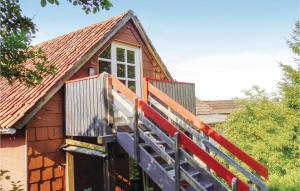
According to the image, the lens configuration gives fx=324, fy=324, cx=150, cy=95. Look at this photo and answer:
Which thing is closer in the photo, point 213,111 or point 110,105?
point 110,105

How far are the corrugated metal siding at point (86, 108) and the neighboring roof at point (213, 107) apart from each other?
18100mm

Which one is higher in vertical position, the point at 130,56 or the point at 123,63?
the point at 130,56

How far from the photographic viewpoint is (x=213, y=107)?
1203 inches

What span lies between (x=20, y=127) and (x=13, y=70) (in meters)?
2.68

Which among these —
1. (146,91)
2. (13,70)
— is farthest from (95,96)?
(13,70)

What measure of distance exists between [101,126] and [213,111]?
879 inches

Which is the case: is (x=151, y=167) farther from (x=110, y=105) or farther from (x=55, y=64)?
(x=55, y=64)

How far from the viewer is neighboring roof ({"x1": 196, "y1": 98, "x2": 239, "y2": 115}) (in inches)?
1059

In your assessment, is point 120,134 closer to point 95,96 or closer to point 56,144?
point 95,96

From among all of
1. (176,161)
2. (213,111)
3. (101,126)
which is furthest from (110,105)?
(213,111)

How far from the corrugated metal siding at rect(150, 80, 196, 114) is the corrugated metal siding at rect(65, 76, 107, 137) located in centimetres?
187

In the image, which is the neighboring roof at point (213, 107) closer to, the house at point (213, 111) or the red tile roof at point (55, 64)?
the house at point (213, 111)

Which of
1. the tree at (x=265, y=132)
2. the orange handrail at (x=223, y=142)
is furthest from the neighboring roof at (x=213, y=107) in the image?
the orange handrail at (x=223, y=142)

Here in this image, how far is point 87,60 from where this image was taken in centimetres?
906
